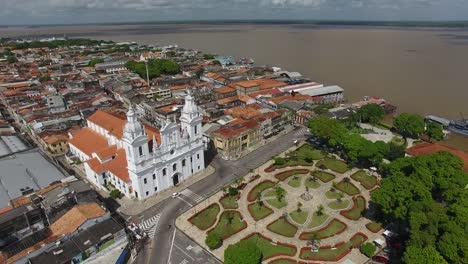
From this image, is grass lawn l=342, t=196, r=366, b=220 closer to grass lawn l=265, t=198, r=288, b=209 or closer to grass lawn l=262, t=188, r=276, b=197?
grass lawn l=265, t=198, r=288, b=209

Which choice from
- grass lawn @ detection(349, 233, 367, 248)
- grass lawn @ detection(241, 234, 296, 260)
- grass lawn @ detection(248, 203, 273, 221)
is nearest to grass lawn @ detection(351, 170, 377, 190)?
grass lawn @ detection(349, 233, 367, 248)

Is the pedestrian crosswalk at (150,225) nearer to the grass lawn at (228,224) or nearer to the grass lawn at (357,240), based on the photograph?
the grass lawn at (228,224)

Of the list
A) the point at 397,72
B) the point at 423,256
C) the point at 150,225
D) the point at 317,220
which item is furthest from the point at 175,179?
the point at 397,72

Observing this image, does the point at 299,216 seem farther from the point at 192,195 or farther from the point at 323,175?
the point at 192,195

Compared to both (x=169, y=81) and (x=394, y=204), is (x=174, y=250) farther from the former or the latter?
(x=169, y=81)

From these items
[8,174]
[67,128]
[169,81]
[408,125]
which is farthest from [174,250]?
[169,81]

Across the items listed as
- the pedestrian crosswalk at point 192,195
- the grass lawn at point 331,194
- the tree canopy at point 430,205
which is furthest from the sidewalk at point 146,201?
the tree canopy at point 430,205

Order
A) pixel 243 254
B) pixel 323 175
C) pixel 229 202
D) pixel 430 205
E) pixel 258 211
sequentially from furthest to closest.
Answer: pixel 323 175 → pixel 229 202 → pixel 258 211 → pixel 430 205 → pixel 243 254
